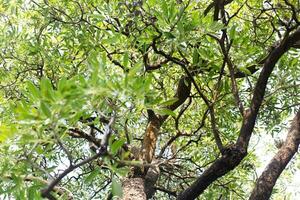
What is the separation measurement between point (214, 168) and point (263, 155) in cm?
435

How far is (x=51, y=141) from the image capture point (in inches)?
58.4

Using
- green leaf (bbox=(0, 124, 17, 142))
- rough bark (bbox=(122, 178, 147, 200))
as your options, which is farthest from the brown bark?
green leaf (bbox=(0, 124, 17, 142))

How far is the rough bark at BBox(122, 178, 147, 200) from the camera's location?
3551mm

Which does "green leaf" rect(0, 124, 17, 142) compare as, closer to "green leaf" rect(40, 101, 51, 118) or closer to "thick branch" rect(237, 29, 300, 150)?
"green leaf" rect(40, 101, 51, 118)

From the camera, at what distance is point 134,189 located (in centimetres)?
362

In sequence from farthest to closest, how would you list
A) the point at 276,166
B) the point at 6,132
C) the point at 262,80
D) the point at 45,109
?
the point at 276,166, the point at 262,80, the point at 6,132, the point at 45,109

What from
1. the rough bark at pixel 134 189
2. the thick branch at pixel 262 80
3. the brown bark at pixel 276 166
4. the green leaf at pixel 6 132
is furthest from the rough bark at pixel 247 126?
the green leaf at pixel 6 132

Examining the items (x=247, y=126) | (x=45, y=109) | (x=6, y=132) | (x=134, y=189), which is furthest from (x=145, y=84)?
(x=134, y=189)

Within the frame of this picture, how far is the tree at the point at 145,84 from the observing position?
1.61 m

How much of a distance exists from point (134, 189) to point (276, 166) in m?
1.16

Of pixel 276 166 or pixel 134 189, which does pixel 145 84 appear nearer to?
pixel 134 189

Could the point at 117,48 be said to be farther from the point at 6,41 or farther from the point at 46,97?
the point at 46,97

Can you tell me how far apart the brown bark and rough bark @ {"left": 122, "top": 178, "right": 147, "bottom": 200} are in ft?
2.88

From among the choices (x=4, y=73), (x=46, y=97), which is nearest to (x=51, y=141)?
(x=46, y=97)
